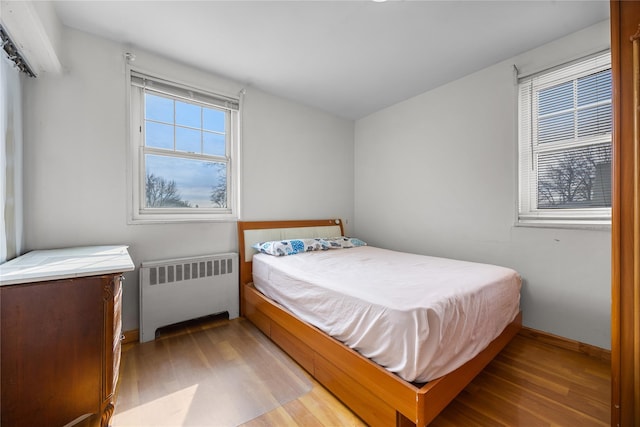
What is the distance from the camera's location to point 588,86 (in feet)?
6.71

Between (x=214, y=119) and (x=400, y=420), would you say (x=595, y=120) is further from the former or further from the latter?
(x=214, y=119)

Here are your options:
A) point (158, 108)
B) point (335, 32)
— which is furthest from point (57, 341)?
point (335, 32)

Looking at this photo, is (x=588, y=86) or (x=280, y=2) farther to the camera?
(x=588, y=86)

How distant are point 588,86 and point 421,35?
1.42m

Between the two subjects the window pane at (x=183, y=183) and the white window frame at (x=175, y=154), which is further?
the window pane at (x=183, y=183)

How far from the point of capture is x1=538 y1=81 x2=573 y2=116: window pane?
7.01 ft

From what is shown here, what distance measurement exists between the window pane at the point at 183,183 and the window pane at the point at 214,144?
4.8 inches

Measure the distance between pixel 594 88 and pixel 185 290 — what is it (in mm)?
3873

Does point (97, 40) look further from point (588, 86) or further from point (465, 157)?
point (588, 86)

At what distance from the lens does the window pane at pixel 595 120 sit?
1937mm

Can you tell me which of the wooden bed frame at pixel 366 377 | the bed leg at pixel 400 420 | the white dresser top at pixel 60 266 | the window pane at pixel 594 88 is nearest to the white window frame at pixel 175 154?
the white dresser top at pixel 60 266

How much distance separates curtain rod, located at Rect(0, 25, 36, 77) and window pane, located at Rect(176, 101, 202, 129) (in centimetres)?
98

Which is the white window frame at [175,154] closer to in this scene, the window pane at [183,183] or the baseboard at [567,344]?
the window pane at [183,183]

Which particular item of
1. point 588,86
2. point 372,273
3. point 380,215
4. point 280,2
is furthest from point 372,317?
point 588,86
